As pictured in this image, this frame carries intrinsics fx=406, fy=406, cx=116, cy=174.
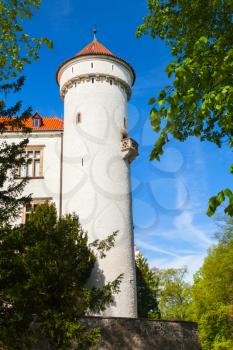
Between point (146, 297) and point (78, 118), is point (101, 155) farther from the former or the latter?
point (146, 297)

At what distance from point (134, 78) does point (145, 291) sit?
60.5 feet

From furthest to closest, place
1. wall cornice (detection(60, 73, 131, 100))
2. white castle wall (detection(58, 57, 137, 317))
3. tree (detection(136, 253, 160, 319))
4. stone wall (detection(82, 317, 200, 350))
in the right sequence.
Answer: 1. tree (detection(136, 253, 160, 319))
2. wall cornice (detection(60, 73, 131, 100))
3. white castle wall (detection(58, 57, 137, 317))
4. stone wall (detection(82, 317, 200, 350))

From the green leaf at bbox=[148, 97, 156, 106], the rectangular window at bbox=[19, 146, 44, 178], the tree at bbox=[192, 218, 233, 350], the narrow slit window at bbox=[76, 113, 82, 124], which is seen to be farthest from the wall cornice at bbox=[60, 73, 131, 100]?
the green leaf at bbox=[148, 97, 156, 106]

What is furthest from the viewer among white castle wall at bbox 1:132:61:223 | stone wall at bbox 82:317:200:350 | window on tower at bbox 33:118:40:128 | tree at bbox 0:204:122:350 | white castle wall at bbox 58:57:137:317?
window on tower at bbox 33:118:40:128

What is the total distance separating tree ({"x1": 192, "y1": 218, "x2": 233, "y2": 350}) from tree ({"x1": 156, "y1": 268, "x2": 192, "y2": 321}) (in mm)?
10632

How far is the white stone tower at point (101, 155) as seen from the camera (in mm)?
25859

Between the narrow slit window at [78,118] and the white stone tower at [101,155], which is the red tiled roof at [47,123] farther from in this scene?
the narrow slit window at [78,118]

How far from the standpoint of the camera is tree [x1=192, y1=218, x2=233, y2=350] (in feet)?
102

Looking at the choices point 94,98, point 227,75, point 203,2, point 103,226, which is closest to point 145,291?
point 103,226

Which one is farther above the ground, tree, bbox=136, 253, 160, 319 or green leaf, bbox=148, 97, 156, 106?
green leaf, bbox=148, 97, 156, 106

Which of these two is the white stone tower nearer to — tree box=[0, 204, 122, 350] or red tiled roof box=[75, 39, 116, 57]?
red tiled roof box=[75, 39, 116, 57]

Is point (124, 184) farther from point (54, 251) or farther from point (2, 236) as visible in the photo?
point (2, 236)

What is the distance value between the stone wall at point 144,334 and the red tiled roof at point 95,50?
1993 centimetres

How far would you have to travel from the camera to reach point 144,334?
65.2ft
